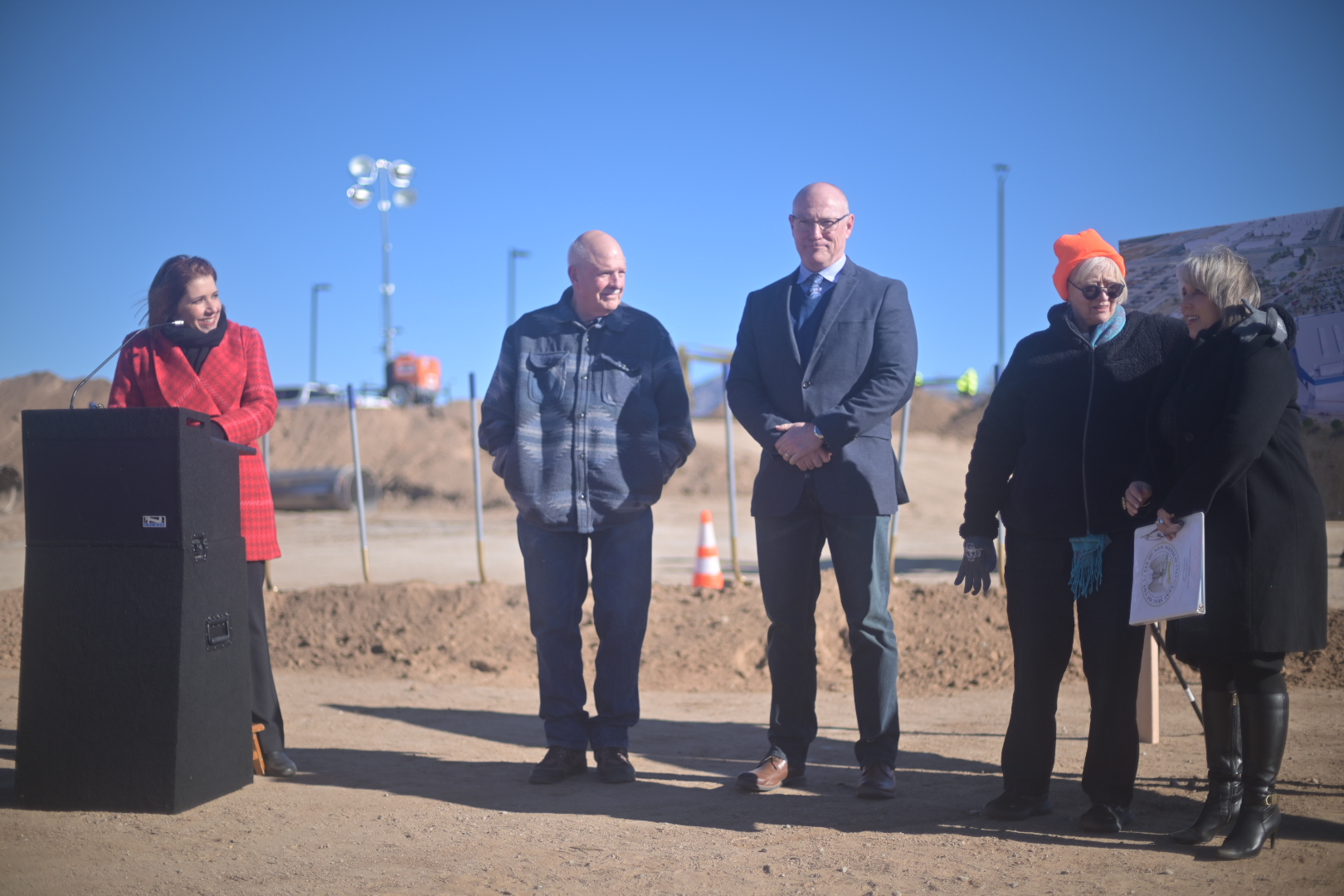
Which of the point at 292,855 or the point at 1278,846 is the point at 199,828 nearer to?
the point at 292,855

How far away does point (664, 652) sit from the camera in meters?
7.46

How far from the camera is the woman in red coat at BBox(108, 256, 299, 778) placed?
427 cm

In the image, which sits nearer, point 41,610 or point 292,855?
point 292,855

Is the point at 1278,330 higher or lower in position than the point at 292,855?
higher

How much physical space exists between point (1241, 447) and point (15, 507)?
23.6m

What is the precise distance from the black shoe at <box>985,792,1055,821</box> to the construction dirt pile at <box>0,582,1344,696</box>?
291 cm

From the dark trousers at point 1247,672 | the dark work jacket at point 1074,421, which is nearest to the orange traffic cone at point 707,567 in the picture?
the dark work jacket at point 1074,421

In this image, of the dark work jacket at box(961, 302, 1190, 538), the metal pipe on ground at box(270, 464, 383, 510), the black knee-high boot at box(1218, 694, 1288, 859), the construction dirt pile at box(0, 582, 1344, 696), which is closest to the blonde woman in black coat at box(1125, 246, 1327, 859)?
the black knee-high boot at box(1218, 694, 1288, 859)

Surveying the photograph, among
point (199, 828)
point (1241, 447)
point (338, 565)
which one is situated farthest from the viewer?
point (338, 565)

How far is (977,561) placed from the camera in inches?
151

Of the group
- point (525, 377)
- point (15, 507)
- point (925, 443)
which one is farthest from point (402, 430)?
point (525, 377)

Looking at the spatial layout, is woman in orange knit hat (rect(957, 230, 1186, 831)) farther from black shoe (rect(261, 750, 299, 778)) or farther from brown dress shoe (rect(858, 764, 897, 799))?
black shoe (rect(261, 750, 299, 778))

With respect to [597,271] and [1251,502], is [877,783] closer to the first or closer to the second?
[1251,502]

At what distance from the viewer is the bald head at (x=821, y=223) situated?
4.19 m
